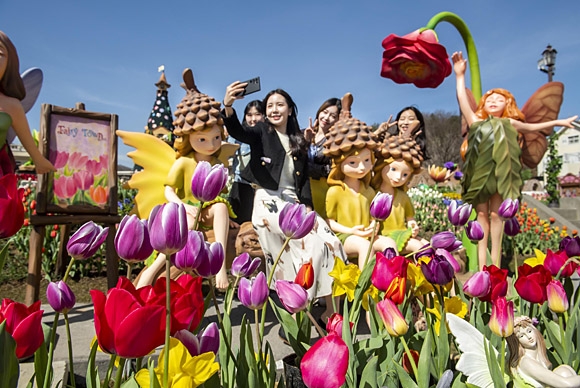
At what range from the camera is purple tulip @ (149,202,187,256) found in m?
0.64

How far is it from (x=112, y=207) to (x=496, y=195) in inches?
124

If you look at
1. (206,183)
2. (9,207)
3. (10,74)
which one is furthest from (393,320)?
(10,74)

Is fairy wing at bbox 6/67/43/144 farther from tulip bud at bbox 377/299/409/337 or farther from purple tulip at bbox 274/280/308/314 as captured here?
tulip bud at bbox 377/299/409/337

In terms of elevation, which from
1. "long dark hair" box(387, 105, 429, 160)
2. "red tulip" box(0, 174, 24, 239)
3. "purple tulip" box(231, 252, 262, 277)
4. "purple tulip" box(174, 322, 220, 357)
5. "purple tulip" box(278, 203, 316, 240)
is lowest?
"purple tulip" box(174, 322, 220, 357)

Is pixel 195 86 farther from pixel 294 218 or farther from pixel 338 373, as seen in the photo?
pixel 338 373

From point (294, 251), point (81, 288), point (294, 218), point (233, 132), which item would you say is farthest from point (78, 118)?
point (294, 218)

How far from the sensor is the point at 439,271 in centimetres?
105

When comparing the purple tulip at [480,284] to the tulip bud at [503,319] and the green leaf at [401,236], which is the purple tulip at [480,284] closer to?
the tulip bud at [503,319]

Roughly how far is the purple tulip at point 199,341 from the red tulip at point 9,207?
354mm

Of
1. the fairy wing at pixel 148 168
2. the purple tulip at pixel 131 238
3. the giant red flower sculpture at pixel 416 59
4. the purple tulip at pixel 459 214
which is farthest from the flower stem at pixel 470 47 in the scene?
the purple tulip at pixel 131 238

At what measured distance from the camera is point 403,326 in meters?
0.88

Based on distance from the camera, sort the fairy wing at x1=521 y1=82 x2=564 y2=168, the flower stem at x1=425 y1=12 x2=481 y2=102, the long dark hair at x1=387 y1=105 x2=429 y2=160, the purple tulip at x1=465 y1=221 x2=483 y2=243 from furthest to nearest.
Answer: the flower stem at x1=425 y1=12 x2=481 y2=102, the fairy wing at x1=521 y1=82 x2=564 y2=168, the long dark hair at x1=387 y1=105 x2=429 y2=160, the purple tulip at x1=465 y1=221 x2=483 y2=243

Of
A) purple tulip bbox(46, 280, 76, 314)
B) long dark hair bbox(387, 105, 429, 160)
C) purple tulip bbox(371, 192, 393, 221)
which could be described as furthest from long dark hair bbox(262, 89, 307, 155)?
purple tulip bbox(46, 280, 76, 314)

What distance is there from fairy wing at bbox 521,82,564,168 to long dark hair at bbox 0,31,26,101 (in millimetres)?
4063
